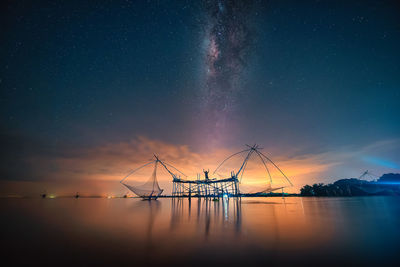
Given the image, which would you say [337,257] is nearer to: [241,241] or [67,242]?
[241,241]

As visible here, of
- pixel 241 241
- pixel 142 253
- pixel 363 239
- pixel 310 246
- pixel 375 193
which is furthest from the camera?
pixel 375 193

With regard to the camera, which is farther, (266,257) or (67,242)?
(67,242)

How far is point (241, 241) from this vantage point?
10.3 meters

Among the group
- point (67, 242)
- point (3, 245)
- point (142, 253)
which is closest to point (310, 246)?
point (142, 253)

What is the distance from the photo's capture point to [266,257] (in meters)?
7.60

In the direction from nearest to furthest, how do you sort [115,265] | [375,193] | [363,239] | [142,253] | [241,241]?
[115,265] < [142,253] < [241,241] < [363,239] < [375,193]

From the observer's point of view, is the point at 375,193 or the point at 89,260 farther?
the point at 375,193

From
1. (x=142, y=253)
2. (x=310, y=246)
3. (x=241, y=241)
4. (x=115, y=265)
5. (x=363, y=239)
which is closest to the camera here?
(x=115, y=265)

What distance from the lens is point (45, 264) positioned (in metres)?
6.98

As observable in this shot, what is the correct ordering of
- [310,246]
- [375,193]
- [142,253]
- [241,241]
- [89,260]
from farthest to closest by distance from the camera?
[375,193]
[241,241]
[310,246]
[142,253]
[89,260]

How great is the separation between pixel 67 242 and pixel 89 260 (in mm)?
4812

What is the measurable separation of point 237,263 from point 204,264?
1436 millimetres

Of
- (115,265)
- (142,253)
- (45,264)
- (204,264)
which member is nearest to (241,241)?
(204,264)

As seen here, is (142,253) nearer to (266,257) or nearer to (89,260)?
(89,260)
